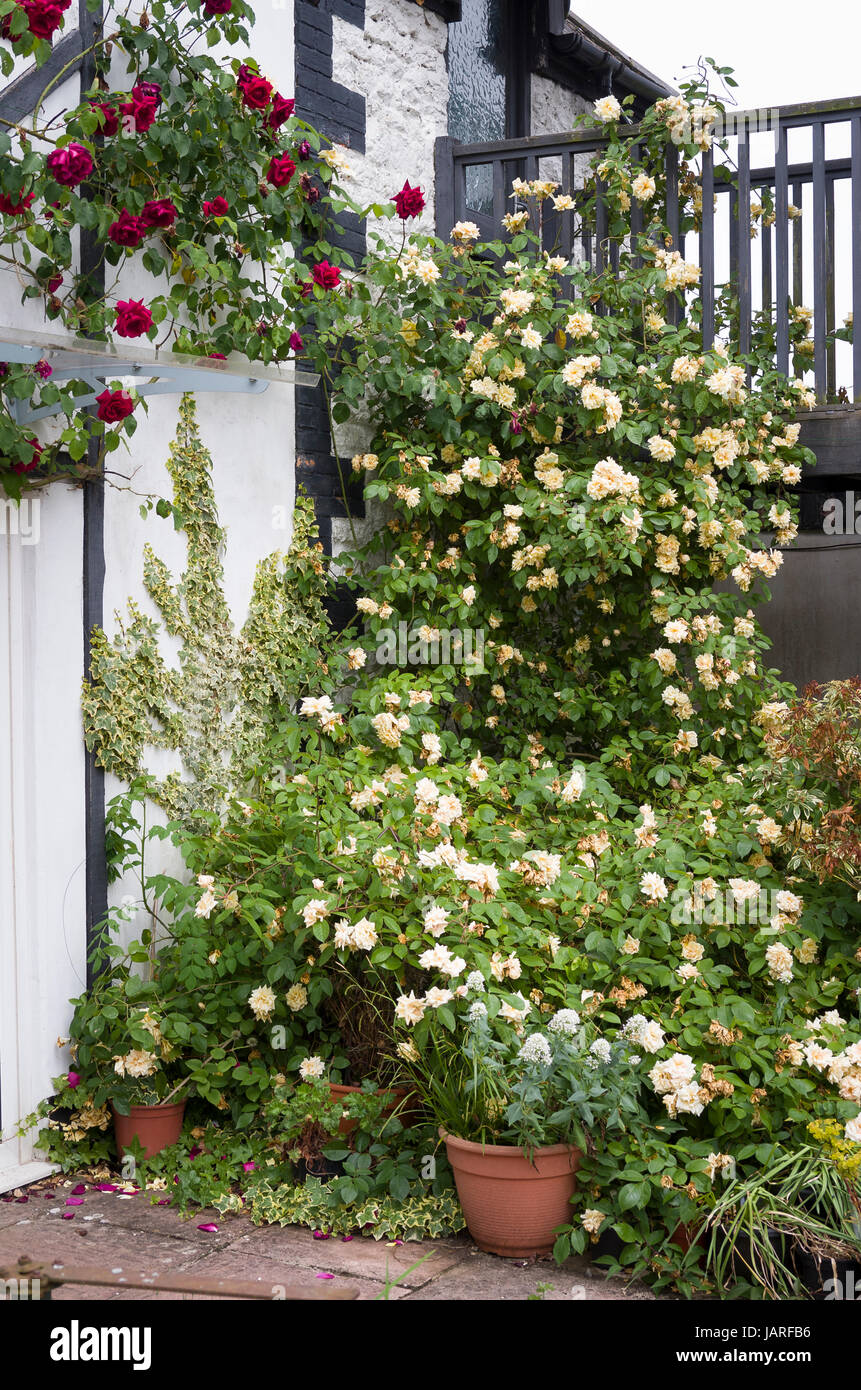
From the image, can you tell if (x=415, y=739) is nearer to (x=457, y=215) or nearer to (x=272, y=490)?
(x=272, y=490)

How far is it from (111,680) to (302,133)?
2.29 m

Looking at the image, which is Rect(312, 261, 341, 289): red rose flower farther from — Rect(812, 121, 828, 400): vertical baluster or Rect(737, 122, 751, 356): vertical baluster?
Rect(812, 121, 828, 400): vertical baluster

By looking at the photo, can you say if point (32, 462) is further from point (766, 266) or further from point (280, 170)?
point (766, 266)

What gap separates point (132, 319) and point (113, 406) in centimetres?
28

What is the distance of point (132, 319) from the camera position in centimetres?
409

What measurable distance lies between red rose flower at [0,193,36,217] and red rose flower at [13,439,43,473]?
2.22 ft

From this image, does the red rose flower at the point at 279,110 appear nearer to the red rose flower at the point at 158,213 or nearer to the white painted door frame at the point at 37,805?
the red rose flower at the point at 158,213

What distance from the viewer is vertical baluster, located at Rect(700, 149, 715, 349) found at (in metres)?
5.85

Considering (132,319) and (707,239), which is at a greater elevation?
(707,239)

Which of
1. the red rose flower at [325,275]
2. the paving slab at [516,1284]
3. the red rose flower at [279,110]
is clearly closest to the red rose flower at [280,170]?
the red rose flower at [279,110]

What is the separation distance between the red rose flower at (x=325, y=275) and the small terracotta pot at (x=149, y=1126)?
10.3 ft

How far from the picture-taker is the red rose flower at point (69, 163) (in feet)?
12.6

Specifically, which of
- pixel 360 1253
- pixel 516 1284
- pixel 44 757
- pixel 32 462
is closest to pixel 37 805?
pixel 44 757

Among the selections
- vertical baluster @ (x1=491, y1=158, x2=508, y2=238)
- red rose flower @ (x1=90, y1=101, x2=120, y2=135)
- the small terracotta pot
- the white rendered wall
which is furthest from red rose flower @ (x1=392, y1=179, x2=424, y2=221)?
the small terracotta pot
